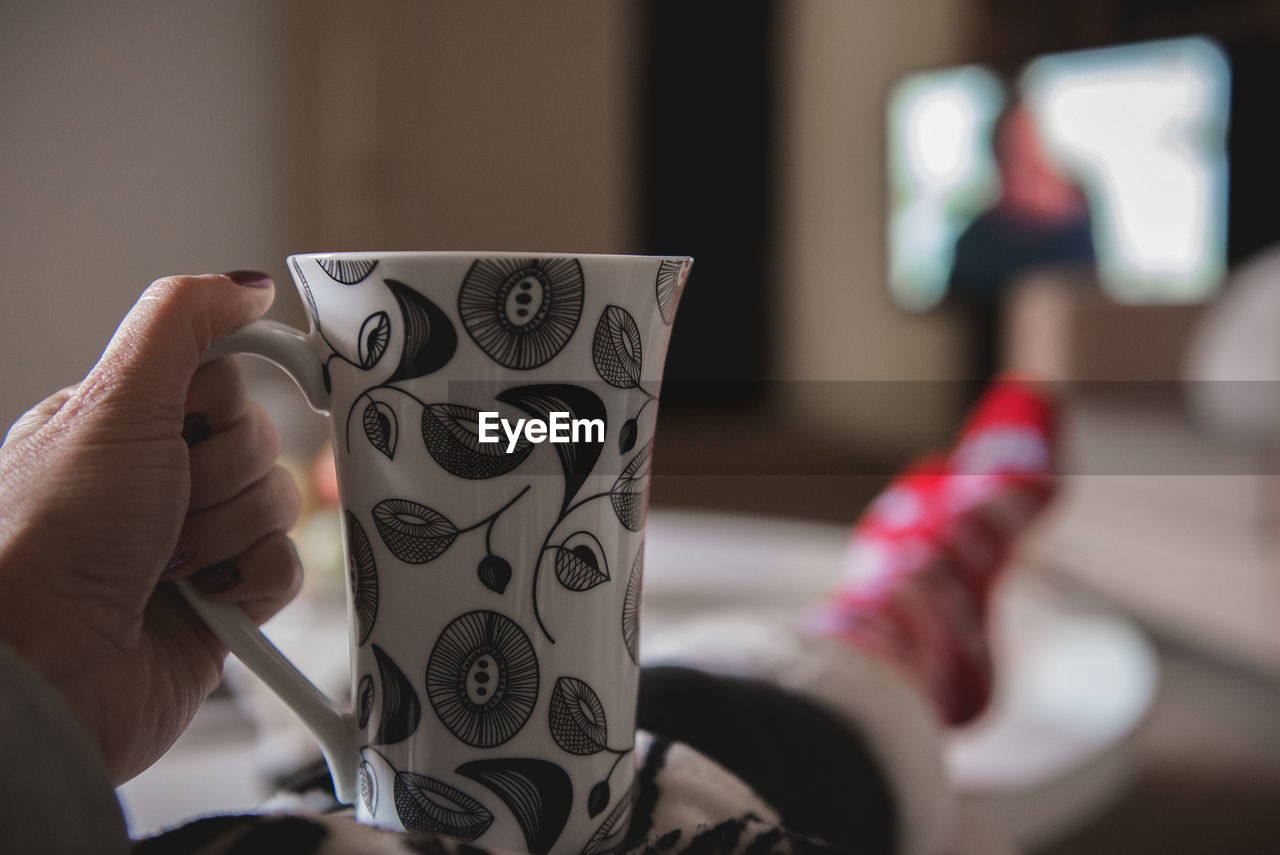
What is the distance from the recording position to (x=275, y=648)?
1.06 ft

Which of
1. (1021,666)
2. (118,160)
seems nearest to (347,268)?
(1021,666)

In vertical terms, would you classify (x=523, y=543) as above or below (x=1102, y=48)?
below

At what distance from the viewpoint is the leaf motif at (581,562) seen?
0.30 meters

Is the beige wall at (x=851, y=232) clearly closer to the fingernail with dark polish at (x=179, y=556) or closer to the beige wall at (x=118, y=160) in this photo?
the beige wall at (x=118, y=160)

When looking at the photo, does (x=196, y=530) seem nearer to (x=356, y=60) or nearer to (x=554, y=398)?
(x=554, y=398)

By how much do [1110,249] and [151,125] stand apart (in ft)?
9.07

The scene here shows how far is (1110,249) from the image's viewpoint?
2.72 m

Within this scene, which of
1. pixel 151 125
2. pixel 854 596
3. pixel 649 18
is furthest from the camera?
pixel 649 18

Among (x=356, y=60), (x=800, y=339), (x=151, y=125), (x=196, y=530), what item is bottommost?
(x=800, y=339)

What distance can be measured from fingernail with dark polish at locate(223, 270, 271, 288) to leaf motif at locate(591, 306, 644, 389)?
0.12 m

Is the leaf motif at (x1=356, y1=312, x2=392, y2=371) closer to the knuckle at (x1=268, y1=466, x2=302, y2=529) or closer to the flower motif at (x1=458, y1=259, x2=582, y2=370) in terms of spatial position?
the flower motif at (x1=458, y1=259, x2=582, y2=370)

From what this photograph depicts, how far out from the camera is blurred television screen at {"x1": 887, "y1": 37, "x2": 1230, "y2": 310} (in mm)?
2432

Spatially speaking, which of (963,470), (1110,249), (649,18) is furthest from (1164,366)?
(649,18)

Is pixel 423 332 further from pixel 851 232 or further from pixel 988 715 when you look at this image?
pixel 851 232
